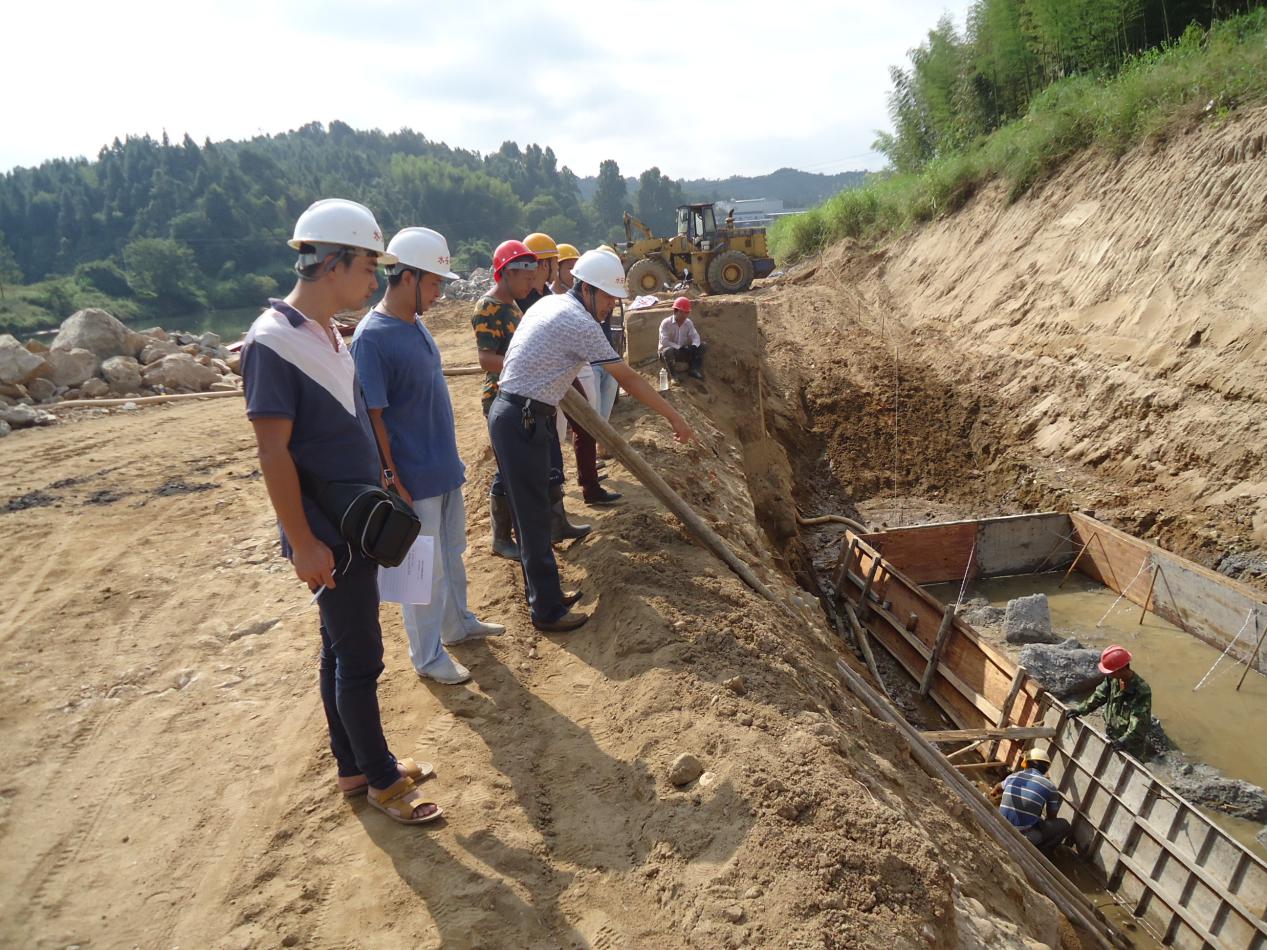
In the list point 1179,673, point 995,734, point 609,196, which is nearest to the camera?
point 995,734

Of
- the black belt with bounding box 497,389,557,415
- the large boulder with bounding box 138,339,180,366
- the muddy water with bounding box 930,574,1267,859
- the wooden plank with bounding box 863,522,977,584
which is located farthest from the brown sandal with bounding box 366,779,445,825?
the large boulder with bounding box 138,339,180,366

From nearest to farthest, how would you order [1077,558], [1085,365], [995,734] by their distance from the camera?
1. [995,734]
2. [1077,558]
3. [1085,365]

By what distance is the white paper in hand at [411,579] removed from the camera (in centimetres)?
266

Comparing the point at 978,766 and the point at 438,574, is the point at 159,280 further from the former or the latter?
the point at 978,766

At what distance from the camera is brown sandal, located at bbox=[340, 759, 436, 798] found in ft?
8.60

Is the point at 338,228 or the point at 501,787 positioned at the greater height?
the point at 338,228

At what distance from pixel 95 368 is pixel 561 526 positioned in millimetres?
10034

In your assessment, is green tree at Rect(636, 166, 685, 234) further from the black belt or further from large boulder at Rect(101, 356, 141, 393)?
the black belt

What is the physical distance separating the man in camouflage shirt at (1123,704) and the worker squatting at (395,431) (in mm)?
3568

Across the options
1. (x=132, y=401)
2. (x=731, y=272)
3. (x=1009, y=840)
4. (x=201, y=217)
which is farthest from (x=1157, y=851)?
(x=201, y=217)

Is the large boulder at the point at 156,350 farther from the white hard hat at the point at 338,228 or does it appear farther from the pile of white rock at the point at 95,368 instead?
the white hard hat at the point at 338,228

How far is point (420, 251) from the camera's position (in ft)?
9.88

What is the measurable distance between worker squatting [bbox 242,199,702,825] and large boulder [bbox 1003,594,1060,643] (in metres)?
4.76

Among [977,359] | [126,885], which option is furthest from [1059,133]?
[126,885]
